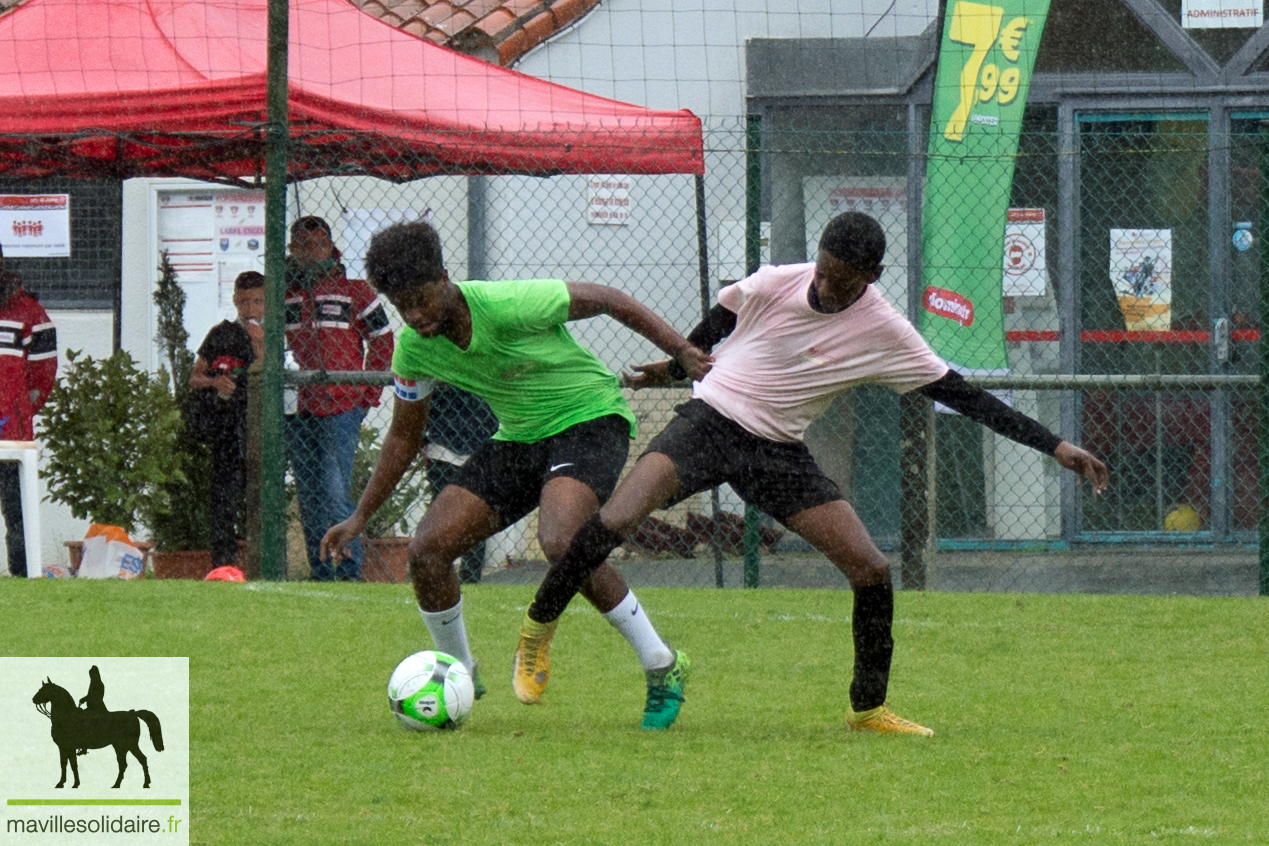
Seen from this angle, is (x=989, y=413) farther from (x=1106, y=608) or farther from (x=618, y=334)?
(x=618, y=334)

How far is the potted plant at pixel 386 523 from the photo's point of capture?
36.5 feet

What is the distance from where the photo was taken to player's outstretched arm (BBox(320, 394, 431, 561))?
609cm

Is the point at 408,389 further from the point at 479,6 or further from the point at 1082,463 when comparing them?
the point at 479,6

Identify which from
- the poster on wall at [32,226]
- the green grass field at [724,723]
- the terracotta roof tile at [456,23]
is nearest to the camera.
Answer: the green grass field at [724,723]

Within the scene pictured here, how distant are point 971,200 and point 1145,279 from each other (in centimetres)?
282

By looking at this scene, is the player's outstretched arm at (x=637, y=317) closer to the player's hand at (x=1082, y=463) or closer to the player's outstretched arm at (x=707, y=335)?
the player's outstretched arm at (x=707, y=335)

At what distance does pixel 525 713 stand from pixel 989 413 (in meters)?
1.82

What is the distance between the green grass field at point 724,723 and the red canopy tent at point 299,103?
2.32 m

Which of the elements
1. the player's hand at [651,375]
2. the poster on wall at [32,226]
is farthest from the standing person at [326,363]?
the player's hand at [651,375]

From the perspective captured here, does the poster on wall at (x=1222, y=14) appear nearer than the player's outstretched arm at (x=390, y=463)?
No

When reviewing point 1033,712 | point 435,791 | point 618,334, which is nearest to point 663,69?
point 618,334

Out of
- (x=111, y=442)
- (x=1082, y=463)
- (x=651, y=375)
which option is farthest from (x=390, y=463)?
(x=111, y=442)

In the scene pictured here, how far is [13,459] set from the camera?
10.4 m

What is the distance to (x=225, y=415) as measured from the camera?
10.8 metres
